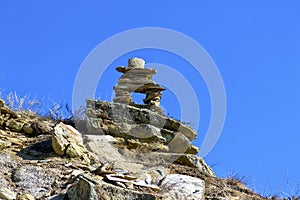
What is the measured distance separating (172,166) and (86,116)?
214cm

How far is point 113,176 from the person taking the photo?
9078 millimetres

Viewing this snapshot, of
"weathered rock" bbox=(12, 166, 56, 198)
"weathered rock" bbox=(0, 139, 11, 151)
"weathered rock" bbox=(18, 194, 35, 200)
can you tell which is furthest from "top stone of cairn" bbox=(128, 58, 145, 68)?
"weathered rock" bbox=(18, 194, 35, 200)

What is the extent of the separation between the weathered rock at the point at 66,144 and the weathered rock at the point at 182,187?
1.53 m

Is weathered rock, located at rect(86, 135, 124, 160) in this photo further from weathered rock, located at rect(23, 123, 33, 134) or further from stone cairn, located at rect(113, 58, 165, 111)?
stone cairn, located at rect(113, 58, 165, 111)

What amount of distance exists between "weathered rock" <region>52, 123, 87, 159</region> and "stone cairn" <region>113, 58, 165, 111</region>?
307 cm

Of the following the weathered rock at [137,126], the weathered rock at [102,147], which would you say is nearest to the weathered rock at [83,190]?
the weathered rock at [102,147]

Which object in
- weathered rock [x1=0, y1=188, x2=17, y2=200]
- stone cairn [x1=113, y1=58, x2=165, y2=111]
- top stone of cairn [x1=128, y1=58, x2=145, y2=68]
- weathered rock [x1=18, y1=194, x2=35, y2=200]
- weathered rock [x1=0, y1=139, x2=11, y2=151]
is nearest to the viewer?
weathered rock [x1=0, y1=188, x2=17, y2=200]

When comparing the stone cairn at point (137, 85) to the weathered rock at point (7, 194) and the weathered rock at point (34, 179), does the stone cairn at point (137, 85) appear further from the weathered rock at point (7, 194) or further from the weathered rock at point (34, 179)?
the weathered rock at point (7, 194)

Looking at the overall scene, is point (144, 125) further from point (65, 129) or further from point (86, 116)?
point (65, 129)

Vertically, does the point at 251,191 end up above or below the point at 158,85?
below

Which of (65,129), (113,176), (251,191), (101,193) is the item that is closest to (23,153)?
(65,129)

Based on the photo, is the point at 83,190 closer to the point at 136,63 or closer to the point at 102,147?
the point at 102,147

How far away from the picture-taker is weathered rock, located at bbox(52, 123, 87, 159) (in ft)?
32.6

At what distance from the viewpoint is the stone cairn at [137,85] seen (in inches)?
526
